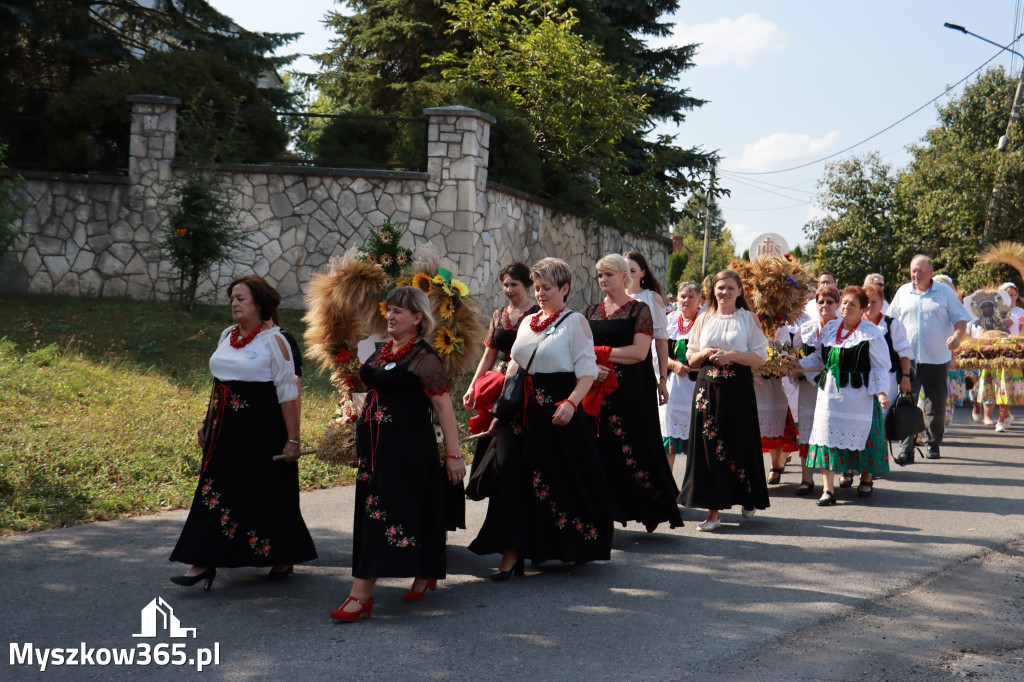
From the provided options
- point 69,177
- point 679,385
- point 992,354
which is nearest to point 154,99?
point 69,177

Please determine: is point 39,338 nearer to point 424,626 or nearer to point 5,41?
point 5,41

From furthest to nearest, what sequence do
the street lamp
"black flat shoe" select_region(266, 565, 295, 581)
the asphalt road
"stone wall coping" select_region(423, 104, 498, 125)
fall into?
the street lamp
"stone wall coping" select_region(423, 104, 498, 125)
"black flat shoe" select_region(266, 565, 295, 581)
the asphalt road

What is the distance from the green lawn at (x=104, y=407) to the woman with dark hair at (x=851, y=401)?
14.2ft

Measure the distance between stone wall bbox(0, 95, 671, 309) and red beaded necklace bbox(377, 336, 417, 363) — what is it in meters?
10.6

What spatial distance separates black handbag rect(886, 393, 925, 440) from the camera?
8.92 meters

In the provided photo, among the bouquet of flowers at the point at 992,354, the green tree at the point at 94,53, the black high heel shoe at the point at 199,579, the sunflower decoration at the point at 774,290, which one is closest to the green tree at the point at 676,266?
the green tree at the point at 94,53

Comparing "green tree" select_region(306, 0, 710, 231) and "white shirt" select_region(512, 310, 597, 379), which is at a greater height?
"green tree" select_region(306, 0, 710, 231)

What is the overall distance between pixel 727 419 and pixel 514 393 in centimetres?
237

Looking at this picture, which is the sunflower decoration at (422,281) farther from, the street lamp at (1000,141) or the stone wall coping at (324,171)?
the street lamp at (1000,141)

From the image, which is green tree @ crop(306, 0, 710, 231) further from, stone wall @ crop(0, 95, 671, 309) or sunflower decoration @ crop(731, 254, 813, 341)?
sunflower decoration @ crop(731, 254, 813, 341)

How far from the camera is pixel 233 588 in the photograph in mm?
5586

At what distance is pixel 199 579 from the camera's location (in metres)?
5.47

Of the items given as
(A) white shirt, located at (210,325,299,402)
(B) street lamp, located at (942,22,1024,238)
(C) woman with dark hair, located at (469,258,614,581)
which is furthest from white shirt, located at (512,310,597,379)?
(B) street lamp, located at (942,22,1024,238)

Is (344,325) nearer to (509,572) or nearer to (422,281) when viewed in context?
(422,281)
